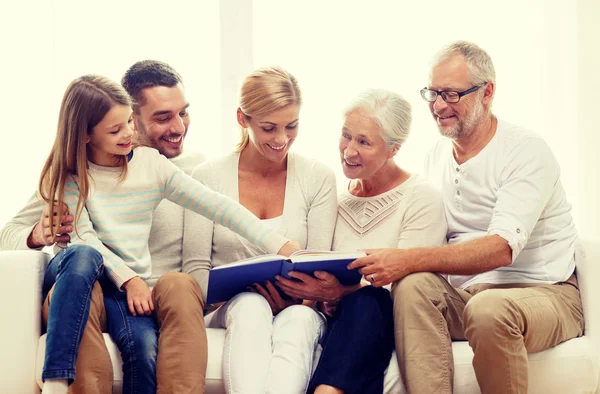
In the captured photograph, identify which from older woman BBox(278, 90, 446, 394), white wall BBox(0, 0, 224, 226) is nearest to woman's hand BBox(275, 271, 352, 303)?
older woman BBox(278, 90, 446, 394)

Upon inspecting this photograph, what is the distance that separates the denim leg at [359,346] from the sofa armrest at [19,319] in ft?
2.56

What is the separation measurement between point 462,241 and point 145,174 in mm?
979

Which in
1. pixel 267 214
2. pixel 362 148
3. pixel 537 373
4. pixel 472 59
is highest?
pixel 472 59

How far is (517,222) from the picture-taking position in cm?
223

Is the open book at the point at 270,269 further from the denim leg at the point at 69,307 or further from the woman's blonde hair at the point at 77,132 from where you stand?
the woman's blonde hair at the point at 77,132

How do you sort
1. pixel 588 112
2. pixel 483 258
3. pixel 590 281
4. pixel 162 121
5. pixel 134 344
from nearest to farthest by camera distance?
pixel 134 344
pixel 483 258
pixel 590 281
pixel 162 121
pixel 588 112

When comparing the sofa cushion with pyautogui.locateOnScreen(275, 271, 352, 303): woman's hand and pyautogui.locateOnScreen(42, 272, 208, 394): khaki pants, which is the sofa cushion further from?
pyautogui.locateOnScreen(275, 271, 352, 303): woman's hand

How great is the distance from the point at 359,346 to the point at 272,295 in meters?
0.34

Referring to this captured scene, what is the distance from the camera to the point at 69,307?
198cm

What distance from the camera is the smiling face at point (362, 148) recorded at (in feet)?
8.00

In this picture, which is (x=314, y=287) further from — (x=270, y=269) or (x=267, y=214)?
(x=267, y=214)

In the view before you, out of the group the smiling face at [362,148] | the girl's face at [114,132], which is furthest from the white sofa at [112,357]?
the smiling face at [362,148]

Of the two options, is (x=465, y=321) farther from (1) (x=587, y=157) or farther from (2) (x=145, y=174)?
(1) (x=587, y=157)

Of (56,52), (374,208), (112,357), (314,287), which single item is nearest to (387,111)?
→ (374,208)
